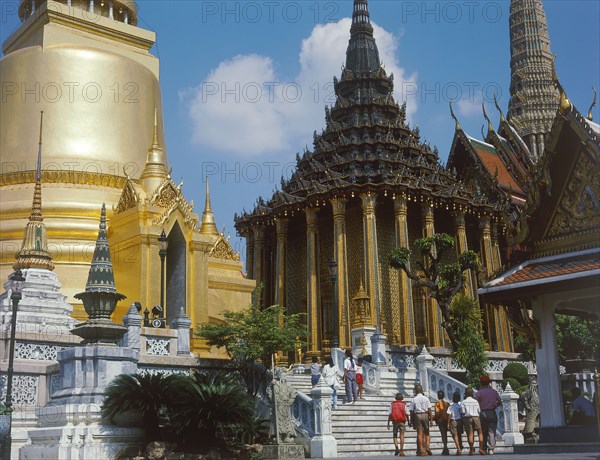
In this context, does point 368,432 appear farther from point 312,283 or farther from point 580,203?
point 312,283

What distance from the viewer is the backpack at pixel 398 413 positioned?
1384 centimetres

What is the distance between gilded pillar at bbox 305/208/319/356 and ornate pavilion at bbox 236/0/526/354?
0.04 meters

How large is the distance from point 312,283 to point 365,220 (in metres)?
→ 3.24

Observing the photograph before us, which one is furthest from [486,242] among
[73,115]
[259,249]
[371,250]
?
[73,115]

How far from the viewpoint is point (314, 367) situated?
20.0 meters

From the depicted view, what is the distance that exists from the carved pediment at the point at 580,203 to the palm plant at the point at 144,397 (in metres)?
6.16

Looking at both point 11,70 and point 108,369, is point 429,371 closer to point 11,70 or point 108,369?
point 108,369

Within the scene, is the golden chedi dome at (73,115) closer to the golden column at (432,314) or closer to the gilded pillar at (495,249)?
the golden column at (432,314)

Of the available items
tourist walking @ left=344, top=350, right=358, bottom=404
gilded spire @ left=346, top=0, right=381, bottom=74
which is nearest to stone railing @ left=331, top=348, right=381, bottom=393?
tourist walking @ left=344, top=350, right=358, bottom=404

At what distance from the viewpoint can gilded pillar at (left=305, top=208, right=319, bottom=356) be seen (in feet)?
102

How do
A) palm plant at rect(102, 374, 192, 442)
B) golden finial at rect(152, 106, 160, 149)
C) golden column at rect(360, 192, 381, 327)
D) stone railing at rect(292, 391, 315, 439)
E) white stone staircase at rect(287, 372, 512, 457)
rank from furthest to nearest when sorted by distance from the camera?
golden column at rect(360, 192, 381, 327)
golden finial at rect(152, 106, 160, 149)
white stone staircase at rect(287, 372, 512, 457)
stone railing at rect(292, 391, 315, 439)
palm plant at rect(102, 374, 192, 442)

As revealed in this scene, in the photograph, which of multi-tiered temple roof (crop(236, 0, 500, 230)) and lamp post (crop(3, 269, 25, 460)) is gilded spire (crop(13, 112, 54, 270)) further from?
multi-tiered temple roof (crop(236, 0, 500, 230))

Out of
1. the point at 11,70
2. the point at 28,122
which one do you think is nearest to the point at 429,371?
the point at 28,122

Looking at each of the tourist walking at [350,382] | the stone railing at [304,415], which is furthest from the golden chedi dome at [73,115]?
the stone railing at [304,415]
